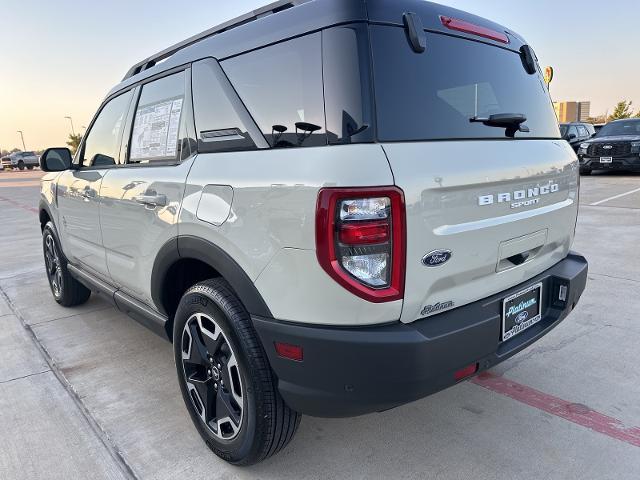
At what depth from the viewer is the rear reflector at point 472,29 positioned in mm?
2070

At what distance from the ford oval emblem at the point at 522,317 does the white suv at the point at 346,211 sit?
18mm

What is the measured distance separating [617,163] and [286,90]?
564 inches

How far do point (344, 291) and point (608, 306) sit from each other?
3.31m

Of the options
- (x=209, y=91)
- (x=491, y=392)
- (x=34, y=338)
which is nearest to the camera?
(x=209, y=91)

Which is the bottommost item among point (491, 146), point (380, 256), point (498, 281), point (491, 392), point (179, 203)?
point (491, 392)

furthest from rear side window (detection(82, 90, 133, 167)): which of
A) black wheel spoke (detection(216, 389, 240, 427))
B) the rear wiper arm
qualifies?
the rear wiper arm

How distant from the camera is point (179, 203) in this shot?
7.48 ft

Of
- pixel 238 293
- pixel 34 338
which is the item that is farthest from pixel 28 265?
pixel 238 293

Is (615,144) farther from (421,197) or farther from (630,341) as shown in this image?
(421,197)

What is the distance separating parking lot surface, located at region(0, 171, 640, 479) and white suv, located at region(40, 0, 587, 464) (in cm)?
26

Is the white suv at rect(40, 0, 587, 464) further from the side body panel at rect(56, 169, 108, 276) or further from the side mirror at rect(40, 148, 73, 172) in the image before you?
the side mirror at rect(40, 148, 73, 172)

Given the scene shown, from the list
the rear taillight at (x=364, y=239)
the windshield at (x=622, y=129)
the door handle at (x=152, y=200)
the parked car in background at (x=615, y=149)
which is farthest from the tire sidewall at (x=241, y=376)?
the windshield at (x=622, y=129)

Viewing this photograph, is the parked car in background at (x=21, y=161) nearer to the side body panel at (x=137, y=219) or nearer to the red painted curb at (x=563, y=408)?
the side body panel at (x=137, y=219)

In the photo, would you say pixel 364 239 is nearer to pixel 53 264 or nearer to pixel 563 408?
pixel 563 408
